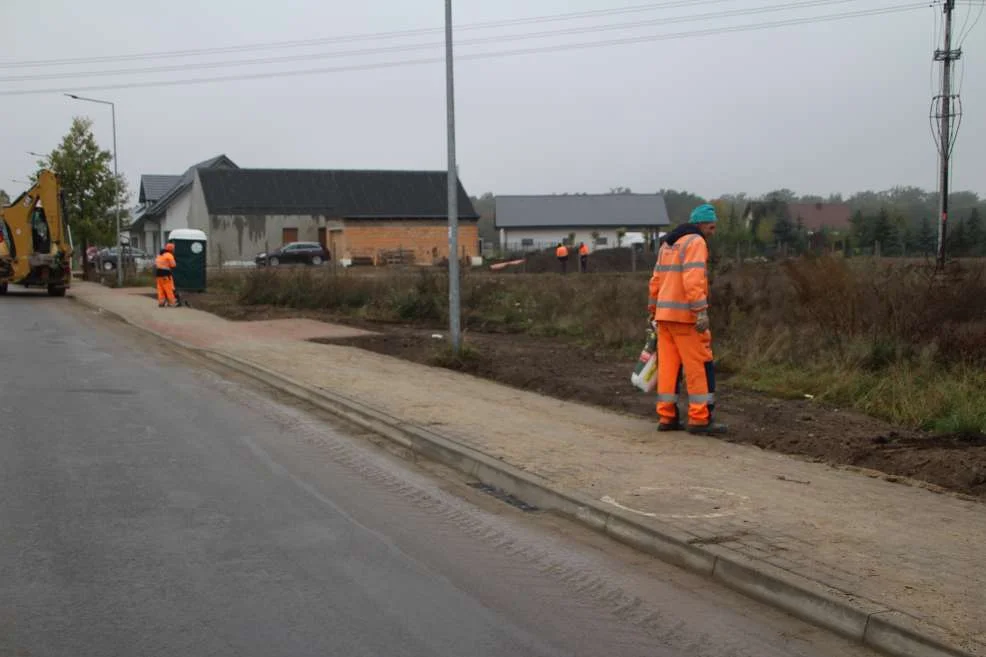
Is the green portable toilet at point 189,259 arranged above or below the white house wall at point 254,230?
below

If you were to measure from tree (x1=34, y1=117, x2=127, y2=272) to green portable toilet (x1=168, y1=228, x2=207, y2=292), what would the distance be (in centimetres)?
1582

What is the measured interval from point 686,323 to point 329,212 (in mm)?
59195

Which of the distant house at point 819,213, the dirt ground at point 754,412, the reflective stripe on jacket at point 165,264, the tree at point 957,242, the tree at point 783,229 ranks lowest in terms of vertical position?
the dirt ground at point 754,412

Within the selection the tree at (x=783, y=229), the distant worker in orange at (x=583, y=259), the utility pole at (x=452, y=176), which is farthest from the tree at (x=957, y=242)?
the tree at (x=783, y=229)

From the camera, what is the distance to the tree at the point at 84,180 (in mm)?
47438

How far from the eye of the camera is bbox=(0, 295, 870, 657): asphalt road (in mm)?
4781

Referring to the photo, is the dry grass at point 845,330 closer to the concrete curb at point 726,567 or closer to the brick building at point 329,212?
the concrete curb at point 726,567

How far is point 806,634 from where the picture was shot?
495 centimetres

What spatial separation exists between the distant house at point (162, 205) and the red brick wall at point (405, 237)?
10829 millimetres

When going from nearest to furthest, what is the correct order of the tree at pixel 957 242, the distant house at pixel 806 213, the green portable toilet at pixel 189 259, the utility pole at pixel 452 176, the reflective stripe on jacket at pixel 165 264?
the utility pole at pixel 452 176 < the tree at pixel 957 242 < the reflective stripe on jacket at pixel 165 264 < the green portable toilet at pixel 189 259 < the distant house at pixel 806 213

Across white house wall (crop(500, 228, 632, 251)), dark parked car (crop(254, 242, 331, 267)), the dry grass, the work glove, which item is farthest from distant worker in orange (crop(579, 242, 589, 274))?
white house wall (crop(500, 228, 632, 251))

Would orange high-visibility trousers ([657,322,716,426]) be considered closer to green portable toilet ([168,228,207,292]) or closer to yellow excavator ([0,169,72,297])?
green portable toilet ([168,228,207,292])

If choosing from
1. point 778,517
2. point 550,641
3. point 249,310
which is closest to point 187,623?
point 550,641

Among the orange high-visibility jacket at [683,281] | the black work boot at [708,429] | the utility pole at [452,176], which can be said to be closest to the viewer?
the orange high-visibility jacket at [683,281]
